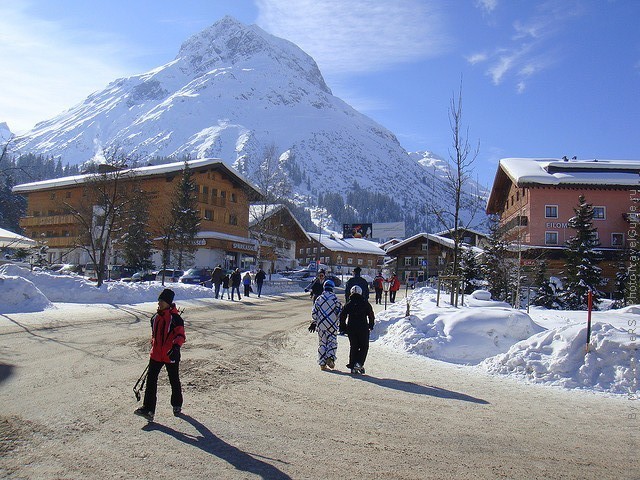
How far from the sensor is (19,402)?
627cm

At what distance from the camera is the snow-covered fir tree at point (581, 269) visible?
28.9 meters

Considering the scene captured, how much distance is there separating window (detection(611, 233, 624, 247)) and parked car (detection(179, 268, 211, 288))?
3027cm

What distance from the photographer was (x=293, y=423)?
235 inches

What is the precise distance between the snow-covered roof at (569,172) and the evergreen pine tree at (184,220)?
26220mm

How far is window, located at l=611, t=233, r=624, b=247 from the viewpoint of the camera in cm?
4092

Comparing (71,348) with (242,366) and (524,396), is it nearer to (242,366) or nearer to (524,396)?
(242,366)

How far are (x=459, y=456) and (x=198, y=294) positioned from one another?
25.4m

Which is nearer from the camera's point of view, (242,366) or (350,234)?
(242,366)

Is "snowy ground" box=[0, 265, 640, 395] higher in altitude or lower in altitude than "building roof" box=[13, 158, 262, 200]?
lower

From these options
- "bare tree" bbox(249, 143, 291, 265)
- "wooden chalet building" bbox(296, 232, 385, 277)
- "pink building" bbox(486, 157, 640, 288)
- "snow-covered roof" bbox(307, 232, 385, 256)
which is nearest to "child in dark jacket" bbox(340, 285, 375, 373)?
"pink building" bbox(486, 157, 640, 288)

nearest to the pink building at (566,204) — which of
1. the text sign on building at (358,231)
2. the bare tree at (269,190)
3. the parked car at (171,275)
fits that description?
the bare tree at (269,190)

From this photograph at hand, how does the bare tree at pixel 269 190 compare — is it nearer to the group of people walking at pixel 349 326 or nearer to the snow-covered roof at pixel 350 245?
the group of people walking at pixel 349 326

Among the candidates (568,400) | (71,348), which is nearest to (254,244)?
(71,348)

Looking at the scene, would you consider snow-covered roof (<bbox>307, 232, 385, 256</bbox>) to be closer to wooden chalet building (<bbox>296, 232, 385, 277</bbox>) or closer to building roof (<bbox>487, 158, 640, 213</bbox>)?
wooden chalet building (<bbox>296, 232, 385, 277</bbox>)
